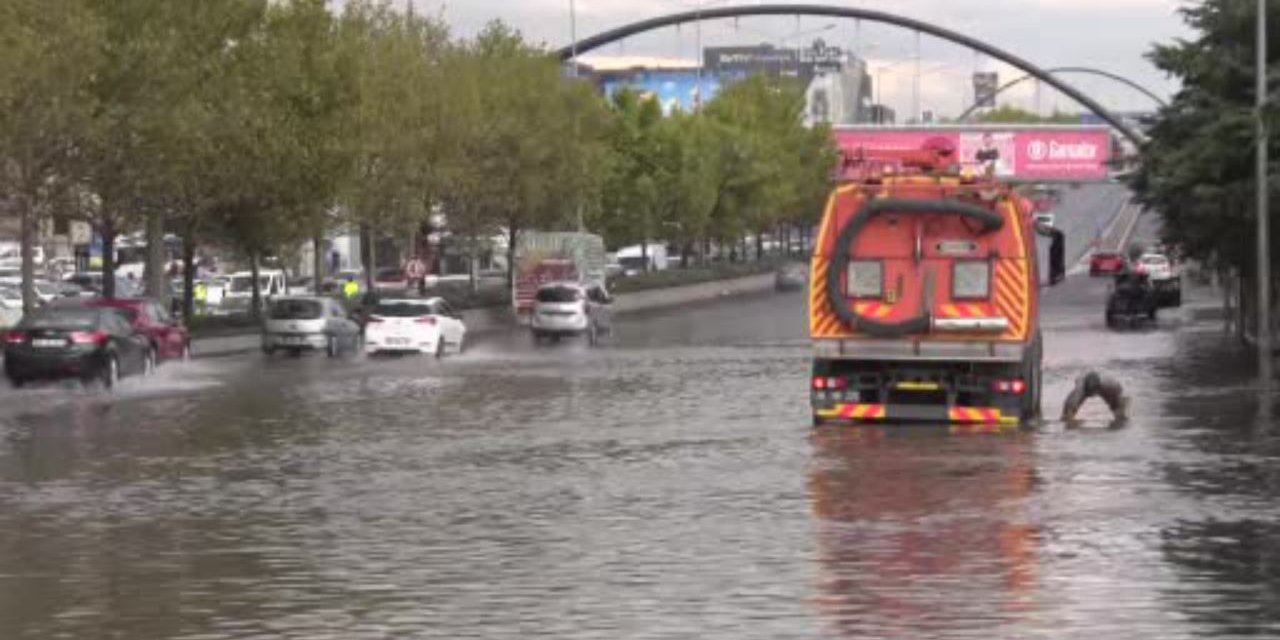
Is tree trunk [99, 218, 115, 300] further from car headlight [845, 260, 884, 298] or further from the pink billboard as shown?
the pink billboard

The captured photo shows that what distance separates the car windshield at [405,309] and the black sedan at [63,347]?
12.8 metres

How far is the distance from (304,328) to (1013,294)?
28.6 meters

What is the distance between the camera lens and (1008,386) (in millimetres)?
26688

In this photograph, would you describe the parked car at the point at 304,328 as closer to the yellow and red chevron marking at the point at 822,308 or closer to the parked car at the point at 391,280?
the yellow and red chevron marking at the point at 822,308

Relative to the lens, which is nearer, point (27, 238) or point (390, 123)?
point (27, 238)

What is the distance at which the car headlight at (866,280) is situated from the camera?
2644 cm

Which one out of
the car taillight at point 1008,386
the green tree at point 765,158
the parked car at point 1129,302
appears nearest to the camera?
the car taillight at point 1008,386

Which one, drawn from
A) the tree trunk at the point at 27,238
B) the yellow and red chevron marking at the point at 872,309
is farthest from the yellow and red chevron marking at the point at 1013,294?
the tree trunk at the point at 27,238

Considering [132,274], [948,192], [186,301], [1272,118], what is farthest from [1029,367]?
[132,274]

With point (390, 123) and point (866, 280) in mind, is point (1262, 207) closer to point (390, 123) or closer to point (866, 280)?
point (866, 280)

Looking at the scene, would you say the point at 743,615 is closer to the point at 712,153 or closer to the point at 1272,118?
the point at 1272,118

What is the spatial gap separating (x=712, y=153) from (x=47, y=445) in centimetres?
7592

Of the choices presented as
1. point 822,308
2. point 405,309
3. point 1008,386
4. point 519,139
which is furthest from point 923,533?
point 519,139

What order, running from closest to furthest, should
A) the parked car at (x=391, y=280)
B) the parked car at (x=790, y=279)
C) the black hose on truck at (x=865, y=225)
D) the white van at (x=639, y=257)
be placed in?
1. the black hose on truck at (x=865, y=225)
2. the parked car at (x=391, y=280)
3. the parked car at (x=790, y=279)
4. the white van at (x=639, y=257)
